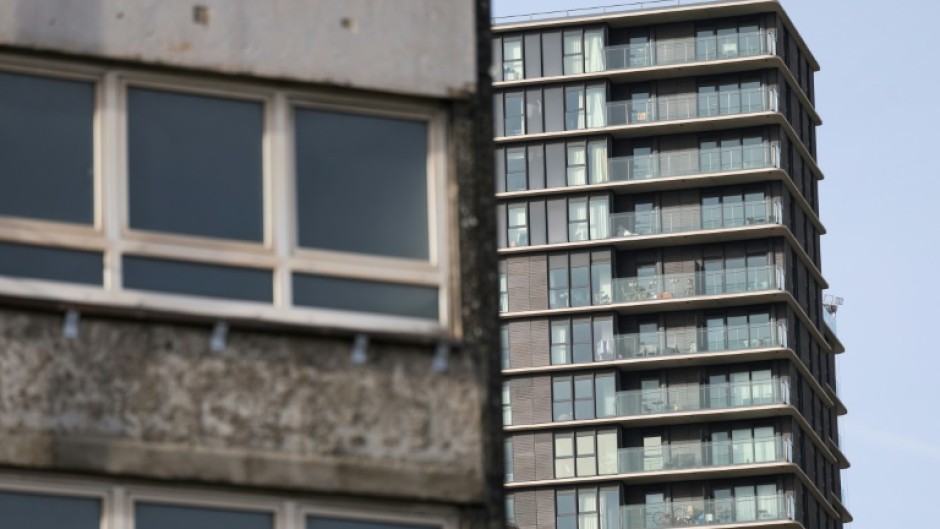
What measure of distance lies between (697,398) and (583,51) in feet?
48.9

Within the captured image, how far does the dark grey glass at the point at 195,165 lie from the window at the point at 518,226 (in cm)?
9083

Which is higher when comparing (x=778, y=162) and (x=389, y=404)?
(x=778, y=162)

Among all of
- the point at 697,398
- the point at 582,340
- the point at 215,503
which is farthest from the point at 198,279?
the point at 582,340

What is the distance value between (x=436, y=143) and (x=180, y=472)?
6.83 feet

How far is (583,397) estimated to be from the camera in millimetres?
99500

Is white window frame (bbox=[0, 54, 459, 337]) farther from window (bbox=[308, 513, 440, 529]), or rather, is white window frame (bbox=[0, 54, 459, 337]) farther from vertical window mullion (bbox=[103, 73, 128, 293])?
window (bbox=[308, 513, 440, 529])

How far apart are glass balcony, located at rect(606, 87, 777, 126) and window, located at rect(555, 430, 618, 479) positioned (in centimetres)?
1287

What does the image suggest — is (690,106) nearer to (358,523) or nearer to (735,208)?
(735,208)

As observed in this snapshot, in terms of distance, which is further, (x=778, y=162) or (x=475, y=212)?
(x=778, y=162)

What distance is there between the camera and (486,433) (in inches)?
460

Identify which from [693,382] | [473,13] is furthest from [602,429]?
[473,13]

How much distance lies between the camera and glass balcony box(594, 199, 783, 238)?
101 m

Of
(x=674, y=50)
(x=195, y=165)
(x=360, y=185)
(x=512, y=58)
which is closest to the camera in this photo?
(x=195, y=165)

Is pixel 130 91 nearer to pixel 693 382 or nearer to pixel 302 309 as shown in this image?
→ pixel 302 309
